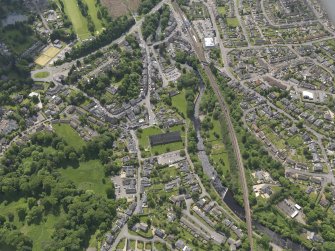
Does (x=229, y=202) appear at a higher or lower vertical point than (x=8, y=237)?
lower

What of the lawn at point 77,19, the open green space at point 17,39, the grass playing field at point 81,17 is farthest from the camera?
the grass playing field at point 81,17

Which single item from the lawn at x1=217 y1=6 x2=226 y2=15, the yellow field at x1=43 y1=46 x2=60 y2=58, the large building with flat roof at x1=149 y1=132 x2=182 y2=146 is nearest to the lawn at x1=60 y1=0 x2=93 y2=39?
the yellow field at x1=43 y1=46 x2=60 y2=58

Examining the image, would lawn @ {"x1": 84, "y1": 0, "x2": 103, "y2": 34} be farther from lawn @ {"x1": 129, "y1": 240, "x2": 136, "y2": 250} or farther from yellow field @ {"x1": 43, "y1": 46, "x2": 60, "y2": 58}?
lawn @ {"x1": 129, "y1": 240, "x2": 136, "y2": 250}

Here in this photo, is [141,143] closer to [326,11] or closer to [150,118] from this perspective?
[150,118]

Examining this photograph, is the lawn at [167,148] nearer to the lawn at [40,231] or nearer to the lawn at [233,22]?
the lawn at [40,231]

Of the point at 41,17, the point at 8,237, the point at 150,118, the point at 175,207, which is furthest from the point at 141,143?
the point at 41,17

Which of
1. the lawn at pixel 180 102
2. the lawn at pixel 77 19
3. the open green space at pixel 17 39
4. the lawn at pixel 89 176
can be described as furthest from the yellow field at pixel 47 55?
the lawn at pixel 180 102

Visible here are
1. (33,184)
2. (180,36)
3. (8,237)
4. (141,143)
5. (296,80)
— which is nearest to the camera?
(8,237)
